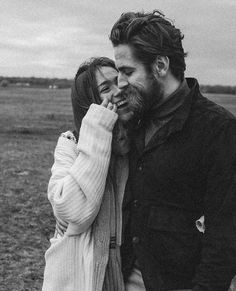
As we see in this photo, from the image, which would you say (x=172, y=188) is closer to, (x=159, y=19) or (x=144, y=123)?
(x=144, y=123)

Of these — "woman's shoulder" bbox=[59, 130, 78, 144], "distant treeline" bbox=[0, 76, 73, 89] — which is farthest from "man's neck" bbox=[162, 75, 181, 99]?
"distant treeline" bbox=[0, 76, 73, 89]

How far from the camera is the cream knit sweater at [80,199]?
2643 mm

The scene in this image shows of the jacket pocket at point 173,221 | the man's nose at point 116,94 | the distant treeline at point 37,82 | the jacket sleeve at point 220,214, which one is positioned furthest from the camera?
the distant treeline at point 37,82

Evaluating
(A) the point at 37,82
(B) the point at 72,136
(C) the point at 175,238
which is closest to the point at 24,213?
(B) the point at 72,136

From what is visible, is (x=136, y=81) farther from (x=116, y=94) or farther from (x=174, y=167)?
(x=174, y=167)

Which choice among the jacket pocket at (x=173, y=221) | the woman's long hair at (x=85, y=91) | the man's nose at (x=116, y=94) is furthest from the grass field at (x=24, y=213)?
the jacket pocket at (x=173, y=221)

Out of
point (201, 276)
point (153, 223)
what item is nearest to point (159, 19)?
point (153, 223)

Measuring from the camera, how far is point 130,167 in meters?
2.70

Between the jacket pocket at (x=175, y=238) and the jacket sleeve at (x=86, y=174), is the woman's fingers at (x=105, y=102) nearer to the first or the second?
the jacket sleeve at (x=86, y=174)

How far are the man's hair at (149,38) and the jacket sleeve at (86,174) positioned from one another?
0.35m

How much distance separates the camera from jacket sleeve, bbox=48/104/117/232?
2.64 metres

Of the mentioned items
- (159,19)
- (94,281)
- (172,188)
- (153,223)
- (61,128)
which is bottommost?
(61,128)

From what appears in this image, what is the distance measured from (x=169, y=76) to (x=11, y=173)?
877 cm

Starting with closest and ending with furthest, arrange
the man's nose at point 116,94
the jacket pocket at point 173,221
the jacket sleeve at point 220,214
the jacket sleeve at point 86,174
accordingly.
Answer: the jacket sleeve at point 220,214 < the jacket pocket at point 173,221 < the jacket sleeve at point 86,174 < the man's nose at point 116,94
